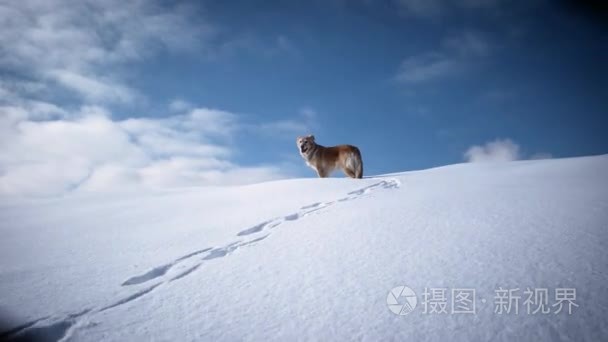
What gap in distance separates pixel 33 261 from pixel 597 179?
5530mm

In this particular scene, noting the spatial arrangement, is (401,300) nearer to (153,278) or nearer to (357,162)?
(153,278)

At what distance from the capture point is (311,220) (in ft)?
7.75

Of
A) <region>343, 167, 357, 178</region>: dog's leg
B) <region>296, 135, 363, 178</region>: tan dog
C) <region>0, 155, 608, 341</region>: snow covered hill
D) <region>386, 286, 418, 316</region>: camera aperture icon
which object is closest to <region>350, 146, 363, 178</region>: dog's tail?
<region>296, 135, 363, 178</region>: tan dog

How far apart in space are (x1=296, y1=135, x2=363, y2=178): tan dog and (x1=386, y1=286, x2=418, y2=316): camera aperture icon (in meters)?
5.75

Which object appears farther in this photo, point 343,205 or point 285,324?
point 343,205

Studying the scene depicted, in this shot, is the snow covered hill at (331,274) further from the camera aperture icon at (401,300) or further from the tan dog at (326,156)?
the tan dog at (326,156)

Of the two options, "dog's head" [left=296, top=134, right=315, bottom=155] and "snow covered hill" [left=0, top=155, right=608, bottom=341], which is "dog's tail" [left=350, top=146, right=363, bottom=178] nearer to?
"dog's head" [left=296, top=134, right=315, bottom=155]

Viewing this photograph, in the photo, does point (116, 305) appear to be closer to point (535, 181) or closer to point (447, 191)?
point (447, 191)

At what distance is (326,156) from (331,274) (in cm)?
599

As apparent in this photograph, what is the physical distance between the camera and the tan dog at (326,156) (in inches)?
275

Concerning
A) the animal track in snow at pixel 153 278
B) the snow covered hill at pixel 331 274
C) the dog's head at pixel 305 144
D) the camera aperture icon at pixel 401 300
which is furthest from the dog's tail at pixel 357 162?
the camera aperture icon at pixel 401 300

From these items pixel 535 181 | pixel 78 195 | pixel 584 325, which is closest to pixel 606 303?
pixel 584 325

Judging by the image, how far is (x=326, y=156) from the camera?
24.0ft

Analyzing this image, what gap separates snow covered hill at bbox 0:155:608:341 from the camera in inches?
41.6
